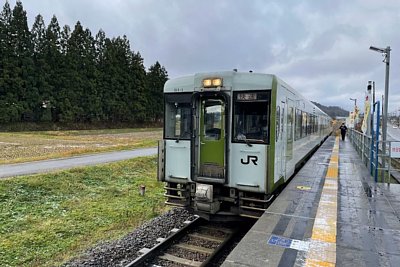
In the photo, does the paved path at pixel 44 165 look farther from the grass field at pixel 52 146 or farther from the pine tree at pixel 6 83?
the pine tree at pixel 6 83

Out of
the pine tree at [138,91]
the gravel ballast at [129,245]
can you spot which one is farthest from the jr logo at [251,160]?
the pine tree at [138,91]

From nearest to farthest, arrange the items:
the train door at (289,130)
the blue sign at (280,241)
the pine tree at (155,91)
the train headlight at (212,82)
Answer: the blue sign at (280,241) → the train headlight at (212,82) → the train door at (289,130) → the pine tree at (155,91)

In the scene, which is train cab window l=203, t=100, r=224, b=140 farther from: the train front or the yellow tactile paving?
the yellow tactile paving

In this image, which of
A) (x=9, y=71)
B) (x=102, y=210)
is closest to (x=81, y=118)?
(x=9, y=71)

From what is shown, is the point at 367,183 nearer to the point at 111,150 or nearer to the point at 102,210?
the point at 102,210

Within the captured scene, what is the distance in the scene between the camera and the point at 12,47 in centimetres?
4084

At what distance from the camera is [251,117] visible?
239 inches

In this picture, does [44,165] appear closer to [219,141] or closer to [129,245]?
[129,245]

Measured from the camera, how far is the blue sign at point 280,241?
14.0 feet

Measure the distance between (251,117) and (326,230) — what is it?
2398 mm

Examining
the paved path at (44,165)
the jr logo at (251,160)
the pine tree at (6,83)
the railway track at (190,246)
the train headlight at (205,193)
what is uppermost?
the pine tree at (6,83)

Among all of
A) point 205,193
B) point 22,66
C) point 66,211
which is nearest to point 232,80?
point 205,193

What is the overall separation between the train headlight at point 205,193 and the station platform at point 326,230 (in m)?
1.13

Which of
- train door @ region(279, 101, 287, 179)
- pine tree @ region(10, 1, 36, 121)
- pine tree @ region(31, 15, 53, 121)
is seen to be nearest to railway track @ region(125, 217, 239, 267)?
train door @ region(279, 101, 287, 179)
